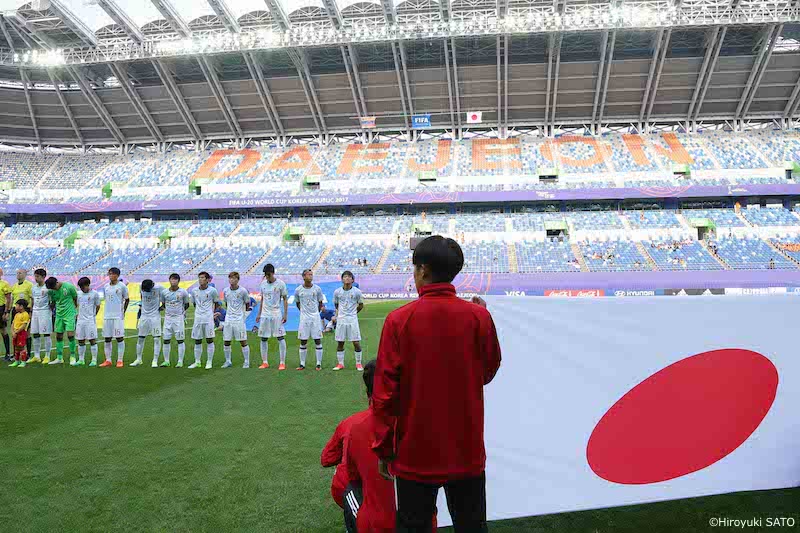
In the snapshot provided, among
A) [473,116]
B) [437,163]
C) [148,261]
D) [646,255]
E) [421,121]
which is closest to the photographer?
[646,255]

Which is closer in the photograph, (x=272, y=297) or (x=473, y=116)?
(x=272, y=297)

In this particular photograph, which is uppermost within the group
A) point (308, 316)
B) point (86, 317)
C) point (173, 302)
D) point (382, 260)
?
point (382, 260)

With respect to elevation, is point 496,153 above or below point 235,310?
above

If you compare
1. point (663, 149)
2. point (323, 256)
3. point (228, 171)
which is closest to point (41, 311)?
point (323, 256)

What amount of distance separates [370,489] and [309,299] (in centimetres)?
721

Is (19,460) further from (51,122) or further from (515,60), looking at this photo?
(51,122)

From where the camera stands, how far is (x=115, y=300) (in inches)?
396

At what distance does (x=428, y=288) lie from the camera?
2.19 meters

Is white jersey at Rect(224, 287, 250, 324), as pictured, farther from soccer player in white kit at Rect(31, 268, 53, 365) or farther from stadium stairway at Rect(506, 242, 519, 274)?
stadium stairway at Rect(506, 242, 519, 274)

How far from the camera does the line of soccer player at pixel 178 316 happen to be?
31.2ft

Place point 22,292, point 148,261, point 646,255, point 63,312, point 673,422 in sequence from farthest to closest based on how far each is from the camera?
point 148,261, point 646,255, point 22,292, point 63,312, point 673,422

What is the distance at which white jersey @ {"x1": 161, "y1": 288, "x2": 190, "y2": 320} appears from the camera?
9828 millimetres

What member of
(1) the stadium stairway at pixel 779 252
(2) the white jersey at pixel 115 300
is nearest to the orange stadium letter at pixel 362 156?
(1) the stadium stairway at pixel 779 252

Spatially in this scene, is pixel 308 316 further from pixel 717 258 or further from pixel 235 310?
pixel 717 258
